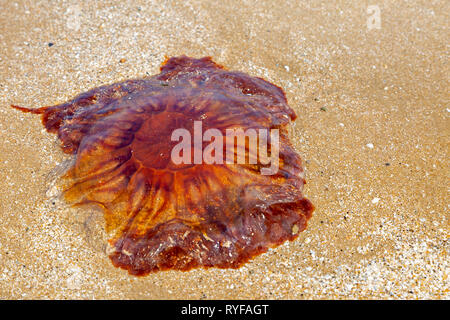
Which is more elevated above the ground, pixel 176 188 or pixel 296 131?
pixel 296 131

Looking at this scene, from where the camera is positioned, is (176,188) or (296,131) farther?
(296,131)

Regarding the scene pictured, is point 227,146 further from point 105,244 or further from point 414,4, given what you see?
point 414,4

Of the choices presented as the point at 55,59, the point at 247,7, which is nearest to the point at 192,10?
the point at 247,7
